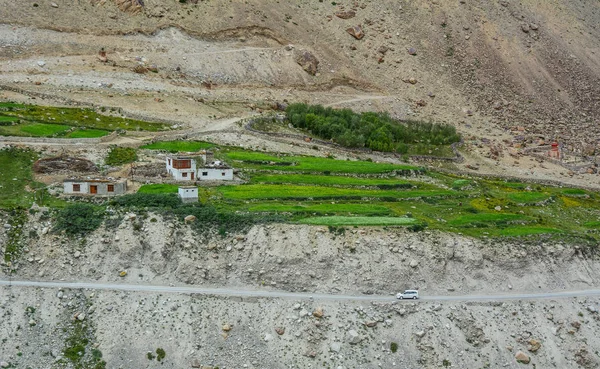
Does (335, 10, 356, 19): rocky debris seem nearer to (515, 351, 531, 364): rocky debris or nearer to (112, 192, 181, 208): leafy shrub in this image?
(112, 192, 181, 208): leafy shrub

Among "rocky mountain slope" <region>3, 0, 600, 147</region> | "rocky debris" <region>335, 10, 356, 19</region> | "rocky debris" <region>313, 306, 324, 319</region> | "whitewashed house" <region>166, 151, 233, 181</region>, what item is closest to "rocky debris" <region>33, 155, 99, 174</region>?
"whitewashed house" <region>166, 151, 233, 181</region>

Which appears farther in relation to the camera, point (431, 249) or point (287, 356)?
point (431, 249)

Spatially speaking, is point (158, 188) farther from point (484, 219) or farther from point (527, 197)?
point (527, 197)

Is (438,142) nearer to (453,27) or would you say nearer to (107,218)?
(453,27)

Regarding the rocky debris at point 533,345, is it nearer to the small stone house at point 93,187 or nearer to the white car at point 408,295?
the white car at point 408,295

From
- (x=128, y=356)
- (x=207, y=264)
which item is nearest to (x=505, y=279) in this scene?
(x=207, y=264)

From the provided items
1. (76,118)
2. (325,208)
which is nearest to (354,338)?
(325,208)
